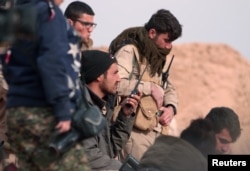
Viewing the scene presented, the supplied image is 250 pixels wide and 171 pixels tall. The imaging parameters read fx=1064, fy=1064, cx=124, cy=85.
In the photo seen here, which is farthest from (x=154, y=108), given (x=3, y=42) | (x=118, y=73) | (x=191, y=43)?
(x=191, y=43)

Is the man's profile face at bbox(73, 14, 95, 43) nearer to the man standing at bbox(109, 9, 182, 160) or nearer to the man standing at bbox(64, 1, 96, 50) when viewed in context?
the man standing at bbox(64, 1, 96, 50)

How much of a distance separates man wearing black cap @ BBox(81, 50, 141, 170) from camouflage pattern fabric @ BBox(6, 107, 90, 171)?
118 centimetres

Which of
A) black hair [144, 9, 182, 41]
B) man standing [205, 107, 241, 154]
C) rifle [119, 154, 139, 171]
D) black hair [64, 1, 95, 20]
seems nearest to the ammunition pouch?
man standing [205, 107, 241, 154]

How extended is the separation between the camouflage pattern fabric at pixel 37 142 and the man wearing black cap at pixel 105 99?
46.3 inches

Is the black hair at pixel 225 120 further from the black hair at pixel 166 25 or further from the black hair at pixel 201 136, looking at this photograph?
the black hair at pixel 166 25

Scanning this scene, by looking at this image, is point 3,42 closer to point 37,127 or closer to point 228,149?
point 37,127

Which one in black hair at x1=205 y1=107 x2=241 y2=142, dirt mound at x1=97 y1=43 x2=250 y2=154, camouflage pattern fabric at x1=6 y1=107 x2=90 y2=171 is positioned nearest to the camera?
camouflage pattern fabric at x1=6 y1=107 x2=90 y2=171

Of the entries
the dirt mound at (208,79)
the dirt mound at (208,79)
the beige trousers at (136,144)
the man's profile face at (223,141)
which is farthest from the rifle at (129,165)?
the dirt mound at (208,79)

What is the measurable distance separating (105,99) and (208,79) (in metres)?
24.8

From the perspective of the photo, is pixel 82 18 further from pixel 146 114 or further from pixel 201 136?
pixel 201 136

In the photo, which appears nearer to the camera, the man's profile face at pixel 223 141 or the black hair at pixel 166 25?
the man's profile face at pixel 223 141

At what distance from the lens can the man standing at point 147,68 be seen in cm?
808

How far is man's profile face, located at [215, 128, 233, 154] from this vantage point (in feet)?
26.5

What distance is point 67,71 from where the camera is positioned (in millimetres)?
5500
